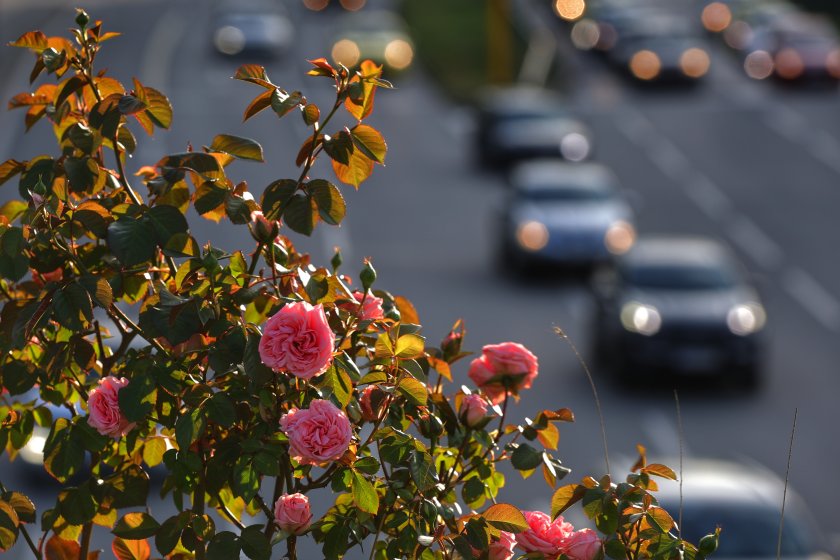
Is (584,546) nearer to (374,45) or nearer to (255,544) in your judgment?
(255,544)

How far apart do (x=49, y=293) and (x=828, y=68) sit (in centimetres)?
3773

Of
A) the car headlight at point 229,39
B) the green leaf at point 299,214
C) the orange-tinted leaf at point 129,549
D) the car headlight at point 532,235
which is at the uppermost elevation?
the green leaf at point 299,214

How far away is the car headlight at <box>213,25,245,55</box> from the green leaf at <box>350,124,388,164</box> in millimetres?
40859

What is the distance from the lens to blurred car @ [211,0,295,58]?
44.4m

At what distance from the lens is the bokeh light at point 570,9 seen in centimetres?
5103

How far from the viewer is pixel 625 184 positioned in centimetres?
3175

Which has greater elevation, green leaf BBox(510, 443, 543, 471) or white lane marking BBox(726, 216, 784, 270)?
green leaf BBox(510, 443, 543, 471)

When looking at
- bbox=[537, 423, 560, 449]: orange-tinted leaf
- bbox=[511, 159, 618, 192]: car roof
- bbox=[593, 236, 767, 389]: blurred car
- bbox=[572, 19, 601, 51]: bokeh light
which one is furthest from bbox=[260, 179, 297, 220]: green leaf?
bbox=[572, 19, 601, 51]: bokeh light

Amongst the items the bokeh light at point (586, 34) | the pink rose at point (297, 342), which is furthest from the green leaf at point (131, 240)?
the bokeh light at point (586, 34)

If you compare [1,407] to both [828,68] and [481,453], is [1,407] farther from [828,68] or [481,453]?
[828,68]

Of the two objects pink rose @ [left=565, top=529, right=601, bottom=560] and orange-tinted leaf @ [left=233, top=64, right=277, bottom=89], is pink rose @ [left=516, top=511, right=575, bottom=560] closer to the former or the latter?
pink rose @ [left=565, top=529, right=601, bottom=560]

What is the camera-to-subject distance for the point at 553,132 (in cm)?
3288

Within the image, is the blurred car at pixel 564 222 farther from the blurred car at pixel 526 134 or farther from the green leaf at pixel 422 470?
the green leaf at pixel 422 470

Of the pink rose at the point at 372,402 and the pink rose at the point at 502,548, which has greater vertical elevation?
the pink rose at the point at 372,402
